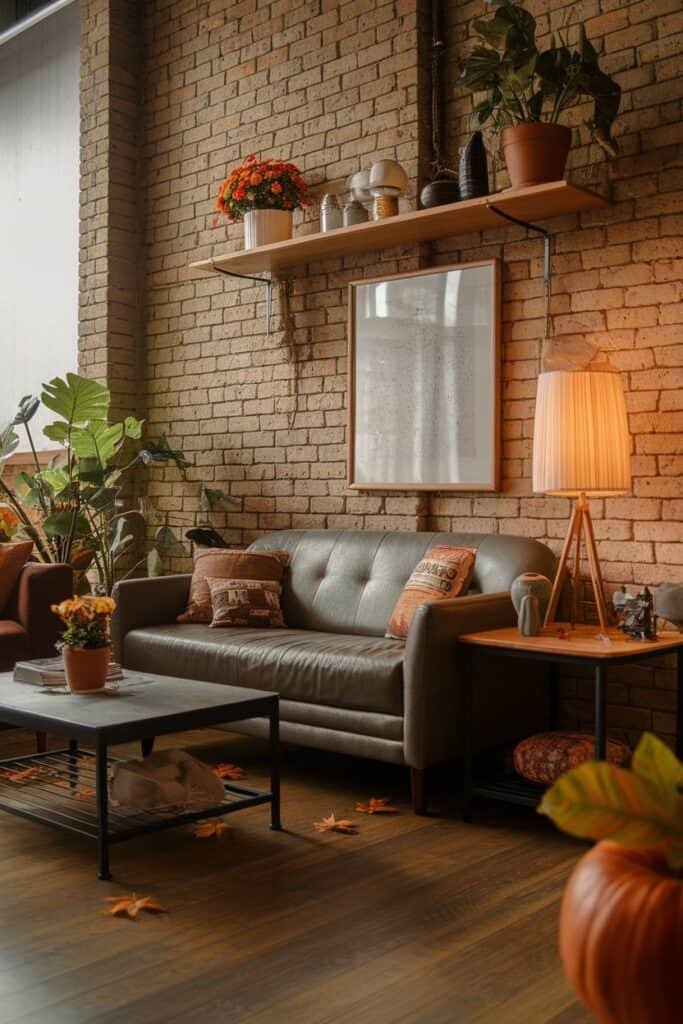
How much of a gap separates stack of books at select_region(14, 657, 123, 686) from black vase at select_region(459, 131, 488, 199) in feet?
7.19

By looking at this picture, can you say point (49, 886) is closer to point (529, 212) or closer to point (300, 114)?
point (529, 212)

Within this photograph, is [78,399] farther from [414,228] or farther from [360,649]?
[360,649]

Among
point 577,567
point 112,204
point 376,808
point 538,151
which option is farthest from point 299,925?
point 112,204

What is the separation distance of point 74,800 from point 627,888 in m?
2.43

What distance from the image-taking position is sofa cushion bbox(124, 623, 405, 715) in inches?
143

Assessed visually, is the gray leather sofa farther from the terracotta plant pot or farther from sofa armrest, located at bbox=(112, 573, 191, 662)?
the terracotta plant pot

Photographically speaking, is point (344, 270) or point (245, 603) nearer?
point (245, 603)

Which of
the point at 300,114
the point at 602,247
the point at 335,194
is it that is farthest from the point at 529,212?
the point at 300,114

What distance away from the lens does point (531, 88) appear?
13.2 ft

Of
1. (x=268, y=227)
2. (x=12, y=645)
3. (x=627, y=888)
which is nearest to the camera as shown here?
(x=627, y=888)

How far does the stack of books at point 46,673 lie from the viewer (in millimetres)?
3529

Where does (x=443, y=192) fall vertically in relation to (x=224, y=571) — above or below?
above

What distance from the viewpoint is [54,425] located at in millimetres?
5527

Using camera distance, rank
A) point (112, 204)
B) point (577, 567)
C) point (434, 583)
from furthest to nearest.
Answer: point (112, 204) < point (434, 583) < point (577, 567)
